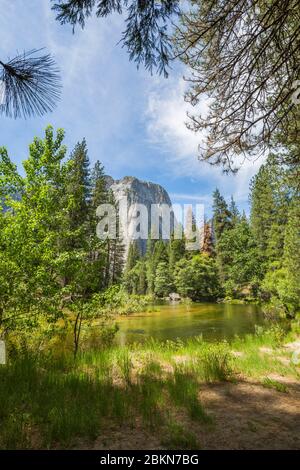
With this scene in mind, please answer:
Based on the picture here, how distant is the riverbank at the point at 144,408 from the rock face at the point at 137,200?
328 ft

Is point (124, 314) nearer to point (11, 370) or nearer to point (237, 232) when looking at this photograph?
point (237, 232)

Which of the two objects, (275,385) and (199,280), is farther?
(199,280)

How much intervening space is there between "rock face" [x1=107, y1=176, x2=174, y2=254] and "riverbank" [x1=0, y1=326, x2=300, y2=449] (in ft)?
328

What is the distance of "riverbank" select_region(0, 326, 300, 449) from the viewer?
2.76 metres

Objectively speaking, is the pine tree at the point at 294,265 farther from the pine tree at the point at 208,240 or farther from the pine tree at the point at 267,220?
the pine tree at the point at 208,240

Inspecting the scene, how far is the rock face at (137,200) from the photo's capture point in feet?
403

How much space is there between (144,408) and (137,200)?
15800 cm

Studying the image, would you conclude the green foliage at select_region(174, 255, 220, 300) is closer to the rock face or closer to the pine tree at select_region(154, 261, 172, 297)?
the pine tree at select_region(154, 261, 172, 297)

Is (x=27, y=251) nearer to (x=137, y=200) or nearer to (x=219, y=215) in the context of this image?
(x=219, y=215)

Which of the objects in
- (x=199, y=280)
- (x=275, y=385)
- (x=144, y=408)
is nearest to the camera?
(x=144, y=408)

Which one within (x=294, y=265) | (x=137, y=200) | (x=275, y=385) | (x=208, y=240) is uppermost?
(x=137, y=200)

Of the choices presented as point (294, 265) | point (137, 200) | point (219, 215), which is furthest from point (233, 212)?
point (137, 200)

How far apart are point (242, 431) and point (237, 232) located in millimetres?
41433

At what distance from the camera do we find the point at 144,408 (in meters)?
3.46
